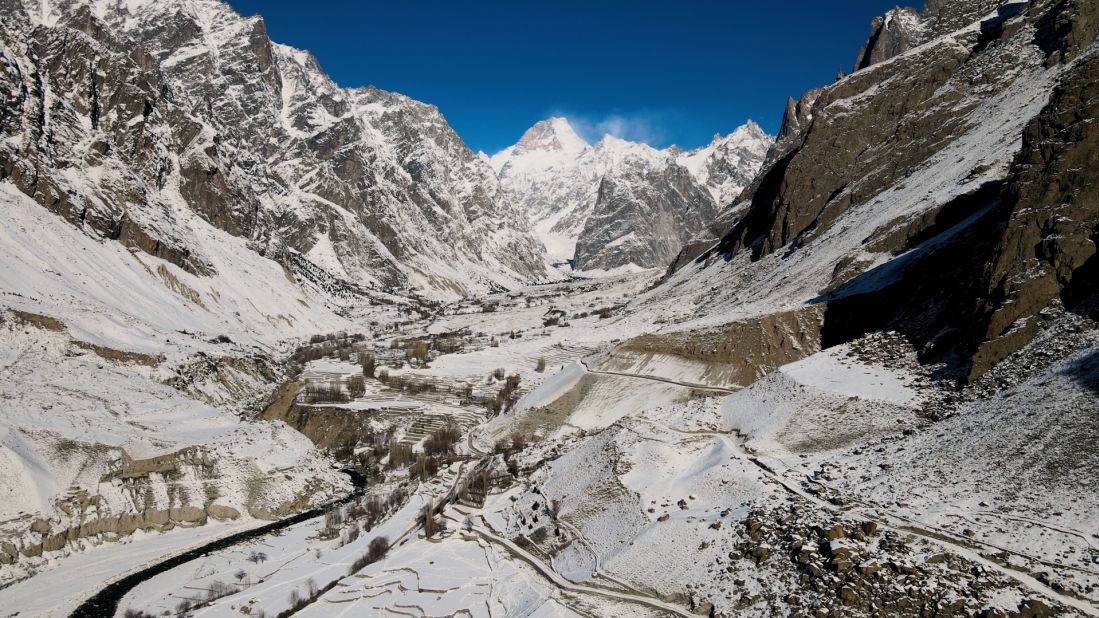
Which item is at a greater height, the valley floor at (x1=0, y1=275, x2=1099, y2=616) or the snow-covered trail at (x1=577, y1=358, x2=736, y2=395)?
the snow-covered trail at (x1=577, y1=358, x2=736, y2=395)

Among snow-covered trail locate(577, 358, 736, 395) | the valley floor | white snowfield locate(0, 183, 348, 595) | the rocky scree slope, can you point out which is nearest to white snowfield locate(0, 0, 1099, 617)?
the valley floor

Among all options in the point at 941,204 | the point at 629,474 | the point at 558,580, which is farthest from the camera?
the point at 941,204

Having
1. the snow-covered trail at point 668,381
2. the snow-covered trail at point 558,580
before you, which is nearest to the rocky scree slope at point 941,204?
the snow-covered trail at point 668,381

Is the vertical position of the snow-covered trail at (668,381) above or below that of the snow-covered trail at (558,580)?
above

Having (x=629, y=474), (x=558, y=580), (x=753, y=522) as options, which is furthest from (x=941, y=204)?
(x=558, y=580)

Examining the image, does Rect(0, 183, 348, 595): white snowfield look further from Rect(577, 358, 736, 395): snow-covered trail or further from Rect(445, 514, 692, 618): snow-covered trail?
Rect(577, 358, 736, 395): snow-covered trail

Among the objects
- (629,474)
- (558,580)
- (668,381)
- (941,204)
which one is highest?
(941,204)

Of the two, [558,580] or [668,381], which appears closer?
[558,580]

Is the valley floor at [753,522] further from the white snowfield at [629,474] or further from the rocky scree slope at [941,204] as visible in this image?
the rocky scree slope at [941,204]

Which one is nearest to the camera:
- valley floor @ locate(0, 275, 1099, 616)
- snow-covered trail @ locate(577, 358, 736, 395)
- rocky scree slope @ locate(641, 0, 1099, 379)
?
valley floor @ locate(0, 275, 1099, 616)

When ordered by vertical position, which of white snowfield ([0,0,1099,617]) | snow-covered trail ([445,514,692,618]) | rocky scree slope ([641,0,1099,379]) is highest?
rocky scree slope ([641,0,1099,379])

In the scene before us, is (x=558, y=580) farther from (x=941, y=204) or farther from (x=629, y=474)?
(x=941, y=204)

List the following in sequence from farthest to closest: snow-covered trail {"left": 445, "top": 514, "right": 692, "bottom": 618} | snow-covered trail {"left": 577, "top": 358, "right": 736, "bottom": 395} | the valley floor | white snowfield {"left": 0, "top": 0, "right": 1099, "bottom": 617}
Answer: snow-covered trail {"left": 577, "top": 358, "right": 736, "bottom": 395}, snow-covered trail {"left": 445, "top": 514, "right": 692, "bottom": 618}, white snowfield {"left": 0, "top": 0, "right": 1099, "bottom": 617}, the valley floor
